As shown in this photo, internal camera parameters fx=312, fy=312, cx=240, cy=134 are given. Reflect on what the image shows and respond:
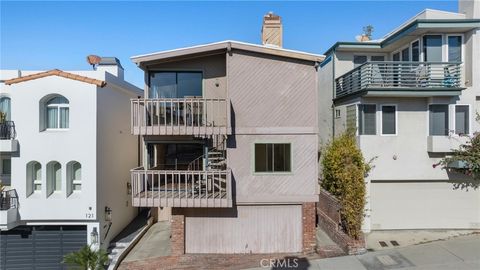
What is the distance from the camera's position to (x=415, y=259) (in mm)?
10352

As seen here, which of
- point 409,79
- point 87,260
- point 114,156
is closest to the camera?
point 87,260

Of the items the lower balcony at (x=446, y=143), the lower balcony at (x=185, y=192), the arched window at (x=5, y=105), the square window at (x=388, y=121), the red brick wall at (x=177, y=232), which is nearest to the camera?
the lower balcony at (x=185, y=192)

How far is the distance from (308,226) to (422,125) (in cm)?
665

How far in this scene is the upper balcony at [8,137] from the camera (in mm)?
11219

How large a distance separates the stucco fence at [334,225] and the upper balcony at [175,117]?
5.22 m

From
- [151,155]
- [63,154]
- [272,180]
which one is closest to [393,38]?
[272,180]

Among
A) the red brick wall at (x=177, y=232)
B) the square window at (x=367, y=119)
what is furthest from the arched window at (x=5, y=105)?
the square window at (x=367, y=119)

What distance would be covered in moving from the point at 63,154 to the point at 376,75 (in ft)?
42.1

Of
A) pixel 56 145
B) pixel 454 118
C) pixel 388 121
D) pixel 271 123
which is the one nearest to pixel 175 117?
pixel 271 123

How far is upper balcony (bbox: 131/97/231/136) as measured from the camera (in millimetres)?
10531

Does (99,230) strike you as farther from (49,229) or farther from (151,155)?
(151,155)

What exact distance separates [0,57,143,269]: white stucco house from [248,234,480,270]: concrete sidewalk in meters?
7.66

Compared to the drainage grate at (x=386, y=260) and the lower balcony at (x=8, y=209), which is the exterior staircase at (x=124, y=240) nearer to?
the lower balcony at (x=8, y=209)

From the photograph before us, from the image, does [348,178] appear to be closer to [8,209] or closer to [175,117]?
[175,117]
